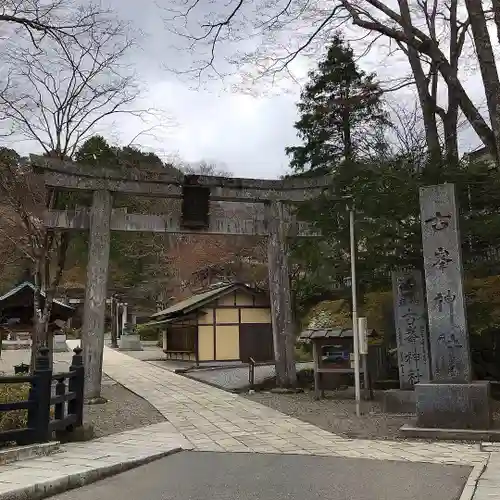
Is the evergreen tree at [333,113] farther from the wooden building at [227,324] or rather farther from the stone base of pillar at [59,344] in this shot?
the stone base of pillar at [59,344]

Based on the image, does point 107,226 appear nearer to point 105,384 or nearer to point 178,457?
point 105,384

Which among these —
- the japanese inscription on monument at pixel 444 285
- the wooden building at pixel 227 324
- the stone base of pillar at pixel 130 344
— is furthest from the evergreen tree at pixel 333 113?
the stone base of pillar at pixel 130 344

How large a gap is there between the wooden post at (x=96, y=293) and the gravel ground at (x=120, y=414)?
0.78 metres

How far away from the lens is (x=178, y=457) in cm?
756

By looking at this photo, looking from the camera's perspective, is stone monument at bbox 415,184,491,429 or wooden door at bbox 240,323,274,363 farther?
wooden door at bbox 240,323,274,363

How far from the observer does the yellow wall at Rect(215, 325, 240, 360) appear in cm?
2702

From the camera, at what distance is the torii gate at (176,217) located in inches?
530

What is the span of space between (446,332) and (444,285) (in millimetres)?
821

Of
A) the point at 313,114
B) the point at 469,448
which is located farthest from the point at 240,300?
the point at 469,448

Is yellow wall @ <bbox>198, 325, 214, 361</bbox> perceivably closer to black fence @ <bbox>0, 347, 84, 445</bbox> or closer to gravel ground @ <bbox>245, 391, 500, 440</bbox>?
gravel ground @ <bbox>245, 391, 500, 440</bbox>

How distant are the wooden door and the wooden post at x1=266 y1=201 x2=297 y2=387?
12.1m

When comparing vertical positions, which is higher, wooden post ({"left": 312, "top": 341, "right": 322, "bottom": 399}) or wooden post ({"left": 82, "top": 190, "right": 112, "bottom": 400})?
wooden post ({"left": 82, "top": 190, "right": 112, "bottom": 400})

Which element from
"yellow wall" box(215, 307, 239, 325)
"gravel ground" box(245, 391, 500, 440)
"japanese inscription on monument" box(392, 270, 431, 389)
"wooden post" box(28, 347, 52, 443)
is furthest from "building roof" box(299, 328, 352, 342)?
"yellow wall" box(215, 307, 239, 325)

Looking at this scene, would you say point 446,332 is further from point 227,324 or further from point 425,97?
point 227,324
